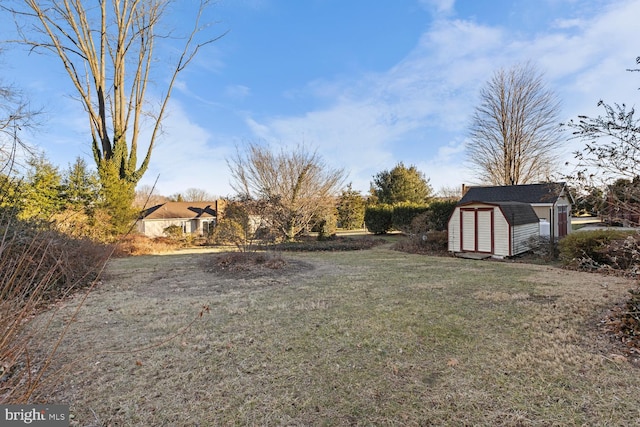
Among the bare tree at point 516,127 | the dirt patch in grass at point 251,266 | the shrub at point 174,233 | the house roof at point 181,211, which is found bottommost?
the dirt patch in grass at point 251,266

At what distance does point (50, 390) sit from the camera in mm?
2445

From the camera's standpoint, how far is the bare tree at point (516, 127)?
18.7 m

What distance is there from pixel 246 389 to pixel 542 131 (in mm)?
23346

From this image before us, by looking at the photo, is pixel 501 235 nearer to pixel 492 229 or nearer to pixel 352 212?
pixel 492 229

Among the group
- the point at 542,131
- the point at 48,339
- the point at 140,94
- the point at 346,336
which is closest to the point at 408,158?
the point at 542,131

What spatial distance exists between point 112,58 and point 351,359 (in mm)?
17642

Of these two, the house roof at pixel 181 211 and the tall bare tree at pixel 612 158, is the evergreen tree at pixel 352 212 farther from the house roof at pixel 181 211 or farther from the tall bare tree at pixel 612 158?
the tall bare tree at pixel 612 158

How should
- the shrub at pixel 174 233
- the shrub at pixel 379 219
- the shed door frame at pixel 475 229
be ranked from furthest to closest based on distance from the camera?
1. the shrub at pixel 379 219
2. the shrub at pixel 174 233
3. the shed door frame at pixel 475 229

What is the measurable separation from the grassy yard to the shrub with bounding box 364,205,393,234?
14.0 metres

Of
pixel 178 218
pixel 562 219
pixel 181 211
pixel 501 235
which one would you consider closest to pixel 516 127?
pixel 562 219

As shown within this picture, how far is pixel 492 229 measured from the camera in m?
10.5

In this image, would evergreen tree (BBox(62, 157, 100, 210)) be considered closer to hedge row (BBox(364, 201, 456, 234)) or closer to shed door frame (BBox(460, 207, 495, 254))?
hedge row (BBox(364, 201, 456, 234))

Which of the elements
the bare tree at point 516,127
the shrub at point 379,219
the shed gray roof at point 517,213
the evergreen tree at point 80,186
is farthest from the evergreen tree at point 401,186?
the evergreen tree at point 80,186

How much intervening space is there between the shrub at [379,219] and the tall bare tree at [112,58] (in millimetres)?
13992
